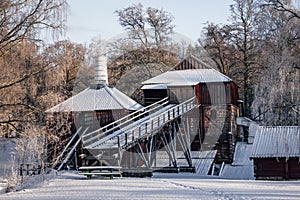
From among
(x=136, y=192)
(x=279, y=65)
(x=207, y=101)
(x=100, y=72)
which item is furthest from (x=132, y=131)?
(x=207, y=101)

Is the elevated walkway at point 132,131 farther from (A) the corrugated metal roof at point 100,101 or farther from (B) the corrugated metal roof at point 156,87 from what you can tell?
(B) the corrugated metal roof at point 156,87

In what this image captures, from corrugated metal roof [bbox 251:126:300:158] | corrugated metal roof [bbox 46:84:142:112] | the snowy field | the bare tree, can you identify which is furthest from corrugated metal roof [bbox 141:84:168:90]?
the snowy field

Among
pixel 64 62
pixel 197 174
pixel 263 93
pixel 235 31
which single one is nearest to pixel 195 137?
pixel 197 174

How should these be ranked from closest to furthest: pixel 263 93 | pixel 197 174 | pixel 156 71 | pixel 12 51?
pixel 12 51 < pixel 263 93 < pixel 197 174 < pixel 156 71

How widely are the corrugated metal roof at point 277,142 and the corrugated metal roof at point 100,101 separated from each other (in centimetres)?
781

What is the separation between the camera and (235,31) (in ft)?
130

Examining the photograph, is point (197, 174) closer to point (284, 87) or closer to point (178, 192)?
point (284, 87)

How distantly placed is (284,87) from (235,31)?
66.1 ft

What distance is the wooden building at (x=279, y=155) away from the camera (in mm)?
23755

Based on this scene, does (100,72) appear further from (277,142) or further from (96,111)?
(277,142)

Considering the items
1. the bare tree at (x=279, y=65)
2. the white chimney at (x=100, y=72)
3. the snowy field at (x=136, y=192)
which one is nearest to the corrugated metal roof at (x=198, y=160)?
the bare tree at (x=279, y=65)

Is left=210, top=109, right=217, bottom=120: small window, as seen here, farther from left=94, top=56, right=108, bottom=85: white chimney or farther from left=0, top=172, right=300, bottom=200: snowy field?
left=0, top=172, right=300, bottom=200: snowy field

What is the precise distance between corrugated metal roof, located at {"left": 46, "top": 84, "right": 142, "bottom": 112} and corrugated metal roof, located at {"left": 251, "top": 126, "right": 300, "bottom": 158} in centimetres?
781

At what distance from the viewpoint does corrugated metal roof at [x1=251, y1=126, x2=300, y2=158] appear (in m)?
23.8
